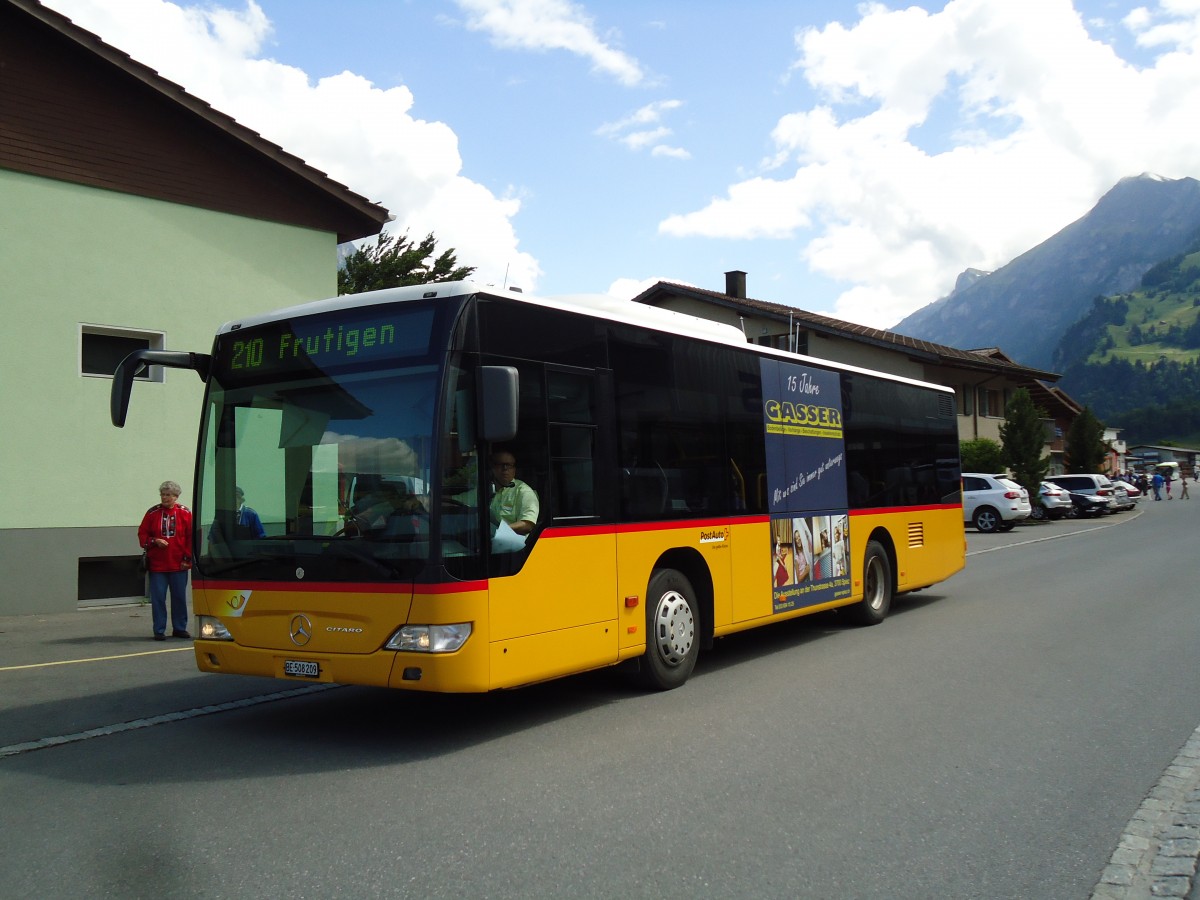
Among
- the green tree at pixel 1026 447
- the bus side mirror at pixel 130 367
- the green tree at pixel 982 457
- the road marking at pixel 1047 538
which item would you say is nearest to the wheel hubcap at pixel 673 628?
the bus side mirror at pixel 130 367

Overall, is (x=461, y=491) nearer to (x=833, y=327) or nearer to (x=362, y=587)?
(x=362, y=587)

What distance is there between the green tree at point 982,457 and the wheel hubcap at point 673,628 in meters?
35.5

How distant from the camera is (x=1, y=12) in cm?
1510

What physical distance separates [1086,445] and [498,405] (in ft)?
201

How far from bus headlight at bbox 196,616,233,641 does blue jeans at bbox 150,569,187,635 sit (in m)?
5.32

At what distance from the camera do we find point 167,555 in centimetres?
1202

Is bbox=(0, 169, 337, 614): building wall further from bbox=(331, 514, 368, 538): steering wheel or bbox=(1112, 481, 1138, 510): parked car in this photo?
bbox=(1112, 481, 1138, 510): parked car

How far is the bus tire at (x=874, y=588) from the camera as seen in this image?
39.5ft

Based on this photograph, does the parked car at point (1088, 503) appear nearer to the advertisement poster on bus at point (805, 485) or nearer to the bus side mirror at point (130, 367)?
the advertisement poster on bus at point (805, 485)

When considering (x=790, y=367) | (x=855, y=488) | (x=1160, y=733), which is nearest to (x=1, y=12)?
(x=790, y=367)

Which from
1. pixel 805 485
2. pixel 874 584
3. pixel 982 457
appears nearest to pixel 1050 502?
pixel 982 457

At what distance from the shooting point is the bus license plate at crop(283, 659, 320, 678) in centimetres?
658

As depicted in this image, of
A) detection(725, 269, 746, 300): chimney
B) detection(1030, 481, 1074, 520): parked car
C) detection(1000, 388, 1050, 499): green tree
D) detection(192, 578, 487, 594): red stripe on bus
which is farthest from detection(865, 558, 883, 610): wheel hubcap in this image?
detection(725, 269, 746, 300): chimney

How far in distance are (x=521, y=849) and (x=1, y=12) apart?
15.6 m
